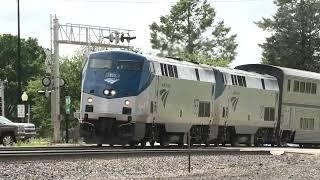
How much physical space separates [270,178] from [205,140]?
1288 cm

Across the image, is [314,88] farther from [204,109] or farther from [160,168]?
[160,168]

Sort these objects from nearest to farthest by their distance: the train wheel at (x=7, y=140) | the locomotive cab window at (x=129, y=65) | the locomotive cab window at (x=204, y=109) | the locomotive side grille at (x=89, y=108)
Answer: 1. the locomotive side grille at (x=89, y=108)
2. the locomotive cab window at (x=129, y=65)
3. the locomotive cab window at (x=204, y=109)
4. the train wheel at (x=7, y=140)

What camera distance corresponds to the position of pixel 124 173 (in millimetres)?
15562

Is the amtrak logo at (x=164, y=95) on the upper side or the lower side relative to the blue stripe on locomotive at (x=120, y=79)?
lower

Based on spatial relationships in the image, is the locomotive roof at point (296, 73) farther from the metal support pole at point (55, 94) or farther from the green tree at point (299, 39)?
the green tree at point (299, 39)

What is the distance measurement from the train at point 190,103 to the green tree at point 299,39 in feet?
115

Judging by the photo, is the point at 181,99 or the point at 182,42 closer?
the point at 181,99

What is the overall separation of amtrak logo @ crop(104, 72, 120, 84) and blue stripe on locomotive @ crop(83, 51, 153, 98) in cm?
7

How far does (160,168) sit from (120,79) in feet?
24.0

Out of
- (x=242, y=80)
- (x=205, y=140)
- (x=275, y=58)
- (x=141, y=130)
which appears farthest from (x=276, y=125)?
(x=275, y=58)

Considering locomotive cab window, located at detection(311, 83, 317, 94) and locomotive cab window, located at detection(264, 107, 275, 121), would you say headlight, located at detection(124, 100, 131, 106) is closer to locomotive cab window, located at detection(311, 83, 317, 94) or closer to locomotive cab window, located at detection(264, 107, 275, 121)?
locomotive cab window, located at detection(264, 107, 275, 121)

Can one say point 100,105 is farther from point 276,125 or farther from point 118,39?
point 118,39

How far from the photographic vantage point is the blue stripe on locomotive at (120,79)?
77.7 ft

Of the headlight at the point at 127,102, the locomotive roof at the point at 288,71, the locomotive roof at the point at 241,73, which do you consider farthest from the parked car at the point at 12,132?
the locomotive roof at the point at 288,71
